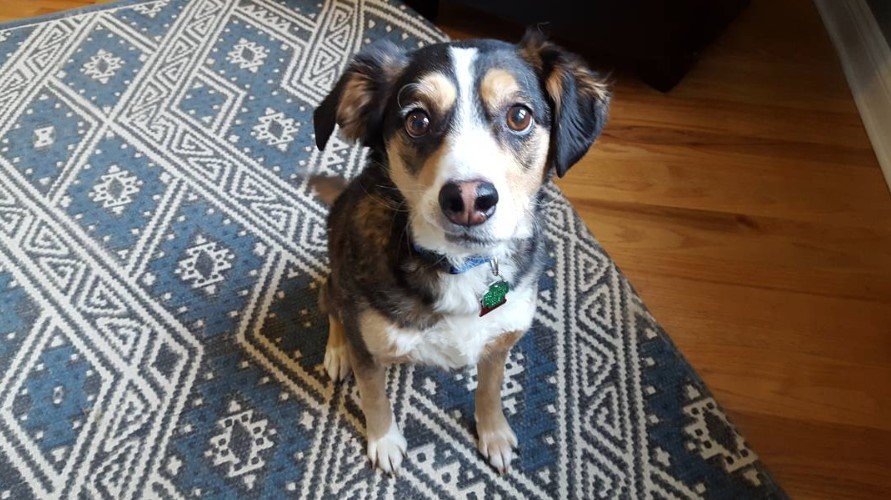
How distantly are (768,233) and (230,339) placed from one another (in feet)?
4.89

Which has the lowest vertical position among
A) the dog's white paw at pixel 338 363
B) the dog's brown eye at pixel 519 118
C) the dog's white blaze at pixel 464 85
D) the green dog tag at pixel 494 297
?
the dog's white paw at pixel 338 363

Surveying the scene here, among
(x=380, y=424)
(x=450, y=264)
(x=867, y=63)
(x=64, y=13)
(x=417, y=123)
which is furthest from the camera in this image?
(x=64, y=13)

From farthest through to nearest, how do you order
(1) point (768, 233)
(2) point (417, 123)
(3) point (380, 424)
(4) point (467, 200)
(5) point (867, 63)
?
(5) point (867, 63), (1) point (768, 233), (3) point (380, 424), (2) point (417, 123), (4) point (467, 200)

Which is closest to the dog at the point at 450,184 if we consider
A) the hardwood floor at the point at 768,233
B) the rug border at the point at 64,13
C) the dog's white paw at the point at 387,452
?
the dog's white paw at the point at 387,452

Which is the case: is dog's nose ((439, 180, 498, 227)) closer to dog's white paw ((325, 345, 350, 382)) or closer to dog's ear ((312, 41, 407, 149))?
dog's ear ((312, 41, 407, 149))

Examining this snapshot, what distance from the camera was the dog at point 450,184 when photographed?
1037mm

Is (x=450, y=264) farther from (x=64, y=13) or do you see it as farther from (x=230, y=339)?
(x=64, y=13)

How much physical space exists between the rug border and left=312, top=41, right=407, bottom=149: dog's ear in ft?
5.97

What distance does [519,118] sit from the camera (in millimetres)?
1089

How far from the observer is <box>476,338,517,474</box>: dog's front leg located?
1434 mm

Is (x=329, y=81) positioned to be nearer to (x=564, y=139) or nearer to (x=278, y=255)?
(x=278, y=255)

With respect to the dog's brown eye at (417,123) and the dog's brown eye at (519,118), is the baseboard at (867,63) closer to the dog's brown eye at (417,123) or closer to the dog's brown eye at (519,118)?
the dog's brown eye at (519,118)

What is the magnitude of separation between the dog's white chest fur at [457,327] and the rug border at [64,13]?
1968 millimetres

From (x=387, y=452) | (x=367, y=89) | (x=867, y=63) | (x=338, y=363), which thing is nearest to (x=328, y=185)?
(x=338, y=363)
